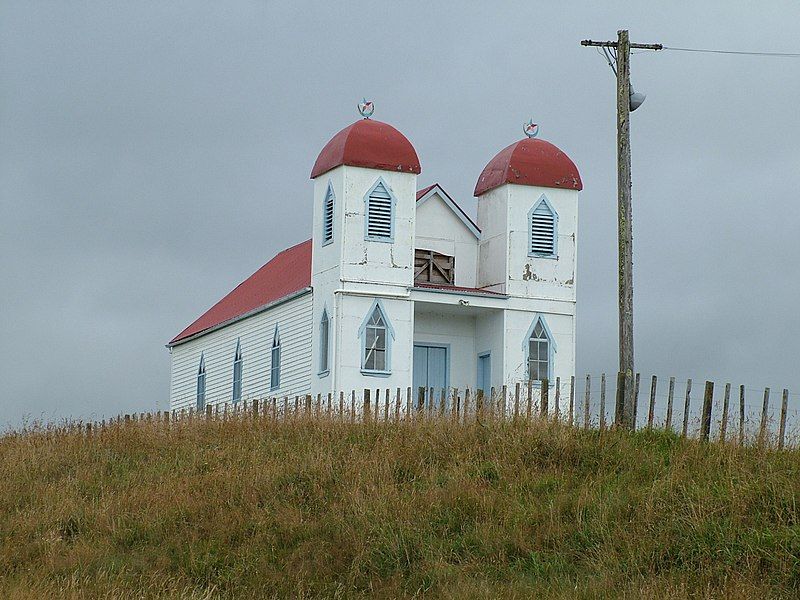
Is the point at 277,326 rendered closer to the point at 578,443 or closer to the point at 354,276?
the point at 354,276

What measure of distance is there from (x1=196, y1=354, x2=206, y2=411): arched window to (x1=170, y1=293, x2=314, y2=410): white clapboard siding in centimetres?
26

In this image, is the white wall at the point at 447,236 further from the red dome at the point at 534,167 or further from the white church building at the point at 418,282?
the red dome at the point at 534,167

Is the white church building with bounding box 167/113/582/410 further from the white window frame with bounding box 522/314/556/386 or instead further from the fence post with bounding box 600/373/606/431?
the fence post with bounding box 600/373/606/431

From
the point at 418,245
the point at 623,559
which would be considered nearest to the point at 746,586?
the point at 623,559

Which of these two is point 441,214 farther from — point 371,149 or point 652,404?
point 652,404

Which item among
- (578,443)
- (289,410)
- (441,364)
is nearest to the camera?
(578,443)

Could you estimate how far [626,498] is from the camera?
1936 cm

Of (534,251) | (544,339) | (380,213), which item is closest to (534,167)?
(534,251)

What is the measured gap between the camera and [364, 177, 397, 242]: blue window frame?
35406 millimetres

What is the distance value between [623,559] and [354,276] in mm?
Result: 18599

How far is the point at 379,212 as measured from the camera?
35625 millimetres

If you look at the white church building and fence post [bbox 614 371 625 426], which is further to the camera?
the white church building

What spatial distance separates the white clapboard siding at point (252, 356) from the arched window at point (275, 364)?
20cm

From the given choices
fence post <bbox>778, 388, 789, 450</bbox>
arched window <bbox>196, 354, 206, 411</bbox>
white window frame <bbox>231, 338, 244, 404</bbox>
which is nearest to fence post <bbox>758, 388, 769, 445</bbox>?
fence post <bbox>778, 388, 789, 450</bbox>
